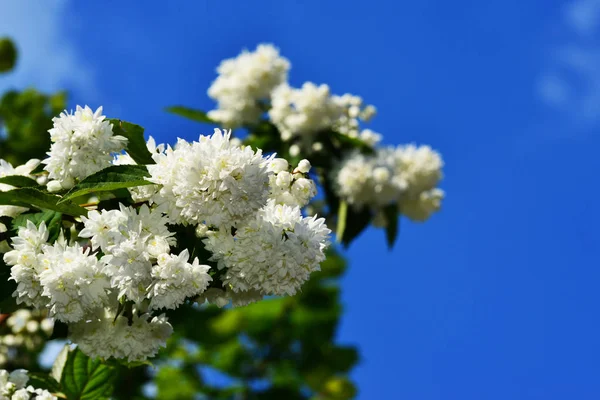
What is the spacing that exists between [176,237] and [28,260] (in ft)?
1.41

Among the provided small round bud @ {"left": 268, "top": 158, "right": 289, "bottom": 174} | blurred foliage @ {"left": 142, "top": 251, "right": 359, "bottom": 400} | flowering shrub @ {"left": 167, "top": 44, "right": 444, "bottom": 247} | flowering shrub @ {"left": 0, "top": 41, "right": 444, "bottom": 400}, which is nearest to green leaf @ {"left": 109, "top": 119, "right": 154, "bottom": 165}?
flowering shrub @ {"left": 0, "top": 41, "right": 444, "bottom": 400}

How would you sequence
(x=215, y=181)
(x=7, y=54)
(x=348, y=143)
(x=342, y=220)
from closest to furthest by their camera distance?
(x=215, y=181), (x=342, y=220), (x=348, y=143), (x=7, y=54)

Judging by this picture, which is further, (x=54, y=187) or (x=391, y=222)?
(x=391, y=222)

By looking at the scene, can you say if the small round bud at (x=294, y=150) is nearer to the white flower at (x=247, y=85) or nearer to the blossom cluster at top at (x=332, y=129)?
the blossom cluster at top at (x=332, y=129)

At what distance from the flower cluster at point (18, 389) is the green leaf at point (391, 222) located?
310 cm

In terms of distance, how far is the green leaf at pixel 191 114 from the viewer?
199 inches

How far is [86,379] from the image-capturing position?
2580 millimetres

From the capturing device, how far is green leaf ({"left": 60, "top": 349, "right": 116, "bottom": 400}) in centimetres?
256

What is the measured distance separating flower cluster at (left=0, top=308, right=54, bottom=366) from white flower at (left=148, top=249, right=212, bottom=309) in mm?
2852

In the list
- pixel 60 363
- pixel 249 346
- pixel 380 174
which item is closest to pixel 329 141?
pixel 380 174

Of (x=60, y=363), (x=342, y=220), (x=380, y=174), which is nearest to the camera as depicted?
(x=60, y=363)

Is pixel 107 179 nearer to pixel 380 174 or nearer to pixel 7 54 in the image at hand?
pixel 380 174

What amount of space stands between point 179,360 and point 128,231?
573 inches

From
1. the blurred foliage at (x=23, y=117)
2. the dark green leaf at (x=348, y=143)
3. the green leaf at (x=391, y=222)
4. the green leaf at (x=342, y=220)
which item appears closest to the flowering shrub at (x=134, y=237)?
the green leaf at (x=342, y=220)
